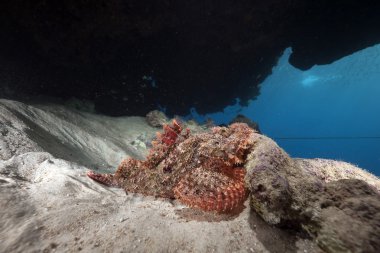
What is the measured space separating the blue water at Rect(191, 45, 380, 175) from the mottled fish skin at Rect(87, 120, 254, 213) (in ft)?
37.1

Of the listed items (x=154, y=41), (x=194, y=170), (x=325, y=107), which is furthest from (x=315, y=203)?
(x=325, y=107)

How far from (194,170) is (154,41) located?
760 centimetres

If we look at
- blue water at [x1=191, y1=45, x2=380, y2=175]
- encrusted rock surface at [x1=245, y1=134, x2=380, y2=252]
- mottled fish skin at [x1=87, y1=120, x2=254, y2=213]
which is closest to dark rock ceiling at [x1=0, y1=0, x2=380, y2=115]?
blue water at [x1=191, y1=45, x2=380, y2=175]

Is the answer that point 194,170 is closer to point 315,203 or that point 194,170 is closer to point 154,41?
point 315,203

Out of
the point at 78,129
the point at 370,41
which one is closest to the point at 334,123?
the point at 370,41

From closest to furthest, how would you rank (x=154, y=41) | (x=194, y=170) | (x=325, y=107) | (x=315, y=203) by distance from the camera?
(x=315, y=203), (x=194, y=170), (x=154, y=41), (x=325, y=107)

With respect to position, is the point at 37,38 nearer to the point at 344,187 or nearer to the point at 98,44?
the point at 98,44

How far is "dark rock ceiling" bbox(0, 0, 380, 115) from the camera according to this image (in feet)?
24.7

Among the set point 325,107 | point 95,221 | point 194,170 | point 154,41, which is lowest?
point 95,221

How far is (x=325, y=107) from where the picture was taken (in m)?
104

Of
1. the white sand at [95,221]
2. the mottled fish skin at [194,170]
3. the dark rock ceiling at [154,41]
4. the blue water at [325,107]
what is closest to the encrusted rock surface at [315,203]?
the white sand at [95,221]

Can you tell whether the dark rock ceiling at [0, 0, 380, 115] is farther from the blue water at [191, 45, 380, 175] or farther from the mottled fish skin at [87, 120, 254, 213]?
the mottled fish skin at [87, 120, 254, 213]

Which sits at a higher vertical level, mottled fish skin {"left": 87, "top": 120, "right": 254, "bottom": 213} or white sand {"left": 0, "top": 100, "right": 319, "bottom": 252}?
mottled fish skin {"left": 87, "top": 120, "right": 254, "bottom": 213}

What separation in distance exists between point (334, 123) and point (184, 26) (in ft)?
511
